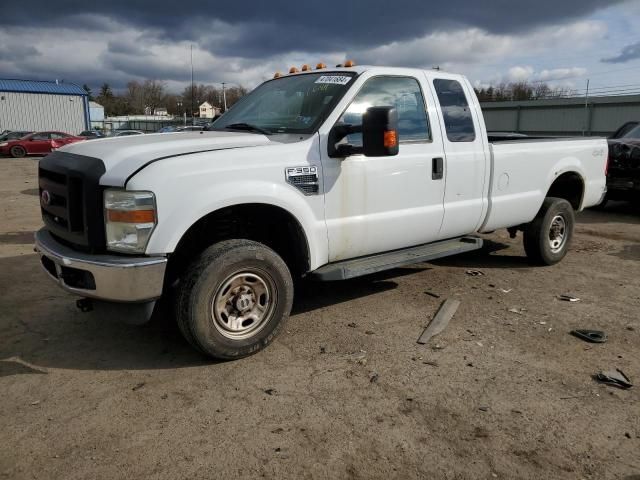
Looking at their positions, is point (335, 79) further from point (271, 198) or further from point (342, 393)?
point (342, 393)

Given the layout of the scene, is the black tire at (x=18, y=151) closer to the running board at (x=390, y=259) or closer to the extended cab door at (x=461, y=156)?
the extended cab door at (x=461, y=156)

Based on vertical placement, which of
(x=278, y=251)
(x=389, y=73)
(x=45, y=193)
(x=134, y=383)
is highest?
(x=389, y=73)

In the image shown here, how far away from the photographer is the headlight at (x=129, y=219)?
3145mm

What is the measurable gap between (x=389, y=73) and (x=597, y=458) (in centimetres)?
320

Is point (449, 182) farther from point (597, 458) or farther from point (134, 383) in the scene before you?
point (134, 383)

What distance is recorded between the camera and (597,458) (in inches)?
104

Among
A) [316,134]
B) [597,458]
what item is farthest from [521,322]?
[316,134]

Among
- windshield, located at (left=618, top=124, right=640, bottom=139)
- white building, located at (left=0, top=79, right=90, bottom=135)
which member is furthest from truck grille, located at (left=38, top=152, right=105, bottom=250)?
white building, located at (left=0, top=79, right=90, bottom=135)

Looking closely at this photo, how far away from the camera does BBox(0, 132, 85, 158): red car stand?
2712 centimetres

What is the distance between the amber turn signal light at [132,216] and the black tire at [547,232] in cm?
441

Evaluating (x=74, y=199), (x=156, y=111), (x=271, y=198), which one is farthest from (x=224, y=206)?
(x=156, y=111)

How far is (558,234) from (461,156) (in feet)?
7.24

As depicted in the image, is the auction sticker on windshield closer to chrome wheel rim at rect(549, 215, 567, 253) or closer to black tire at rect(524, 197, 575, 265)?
black tire at rect(524, 197, 575, 265)

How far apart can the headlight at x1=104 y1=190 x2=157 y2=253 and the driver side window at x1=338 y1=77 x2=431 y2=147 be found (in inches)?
67.2
